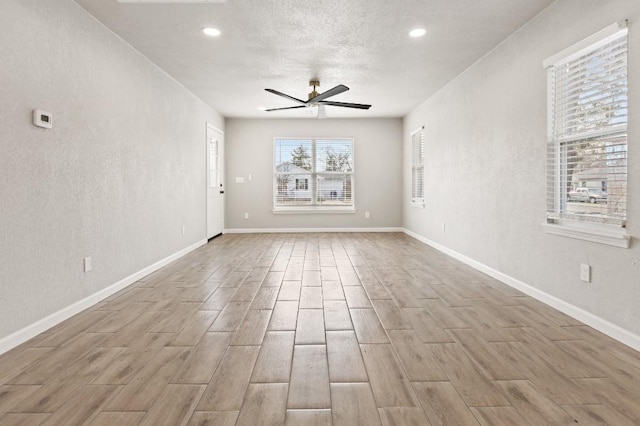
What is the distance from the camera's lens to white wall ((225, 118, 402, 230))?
26.2 ft

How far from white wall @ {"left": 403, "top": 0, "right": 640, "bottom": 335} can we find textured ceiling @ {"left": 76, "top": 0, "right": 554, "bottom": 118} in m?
0.29

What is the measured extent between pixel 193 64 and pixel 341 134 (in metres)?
4.12

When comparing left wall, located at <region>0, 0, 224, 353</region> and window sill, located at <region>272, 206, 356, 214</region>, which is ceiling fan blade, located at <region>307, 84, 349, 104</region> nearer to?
left wall, located at <region>0, 0, 224, 353</region>

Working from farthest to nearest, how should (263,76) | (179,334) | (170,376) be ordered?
1. (263,76)
2. (179,334)
3. (170,376)

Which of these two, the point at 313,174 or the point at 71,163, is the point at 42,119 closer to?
the point at 71,163

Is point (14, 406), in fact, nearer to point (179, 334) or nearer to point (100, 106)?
point (179, 334)

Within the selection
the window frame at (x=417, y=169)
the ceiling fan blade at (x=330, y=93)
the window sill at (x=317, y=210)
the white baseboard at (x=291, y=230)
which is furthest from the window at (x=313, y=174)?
the ceiling fan blade at (x=330, y=93)

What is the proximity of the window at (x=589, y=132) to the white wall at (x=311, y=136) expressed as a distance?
5.07 meters

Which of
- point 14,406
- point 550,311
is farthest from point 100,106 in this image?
point 550,311

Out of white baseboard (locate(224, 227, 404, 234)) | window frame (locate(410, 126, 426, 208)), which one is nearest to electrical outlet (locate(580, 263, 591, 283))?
window frame (locate(410, 126, 426, 208))

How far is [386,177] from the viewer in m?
8.13

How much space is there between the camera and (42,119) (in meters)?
2.52

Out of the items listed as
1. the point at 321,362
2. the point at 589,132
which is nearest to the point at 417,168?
the point at 589,132

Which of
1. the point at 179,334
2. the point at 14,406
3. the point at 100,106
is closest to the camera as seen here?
the point at 14,406
